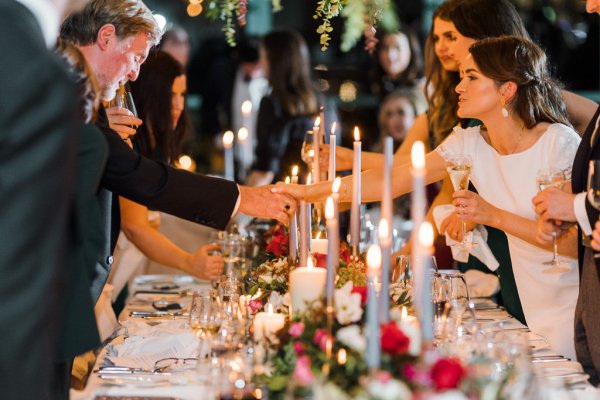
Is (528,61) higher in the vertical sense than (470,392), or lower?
higher

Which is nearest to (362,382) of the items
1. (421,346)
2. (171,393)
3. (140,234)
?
(421,346)

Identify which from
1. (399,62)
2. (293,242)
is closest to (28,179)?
(293,242)

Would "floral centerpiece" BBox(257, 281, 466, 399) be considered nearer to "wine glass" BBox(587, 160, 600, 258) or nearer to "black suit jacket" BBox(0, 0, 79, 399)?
"black suit jacket" BBox(0, 0, 79, 399)

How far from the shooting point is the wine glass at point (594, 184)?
2605 millimetres

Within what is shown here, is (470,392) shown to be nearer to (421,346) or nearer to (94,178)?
(421,346)

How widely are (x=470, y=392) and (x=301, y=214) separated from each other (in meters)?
1.39

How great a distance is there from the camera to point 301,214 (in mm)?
3092

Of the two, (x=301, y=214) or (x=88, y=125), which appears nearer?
(x=88, y=125)

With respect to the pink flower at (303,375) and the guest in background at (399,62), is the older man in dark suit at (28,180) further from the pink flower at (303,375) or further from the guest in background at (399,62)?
the guest in background at (399,62)

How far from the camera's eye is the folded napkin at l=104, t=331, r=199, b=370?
2.79 m

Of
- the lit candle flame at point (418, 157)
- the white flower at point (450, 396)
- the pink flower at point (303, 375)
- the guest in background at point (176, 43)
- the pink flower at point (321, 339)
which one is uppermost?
the guest in background at point (176, 43)

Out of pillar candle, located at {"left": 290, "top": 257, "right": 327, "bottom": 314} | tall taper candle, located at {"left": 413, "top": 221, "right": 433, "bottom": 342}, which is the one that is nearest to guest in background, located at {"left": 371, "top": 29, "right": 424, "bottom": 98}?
pillar candle, located at {"left": 290, "top": 257, "right": 327, "bottom": 314}

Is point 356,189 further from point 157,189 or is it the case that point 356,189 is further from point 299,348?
point 299,348

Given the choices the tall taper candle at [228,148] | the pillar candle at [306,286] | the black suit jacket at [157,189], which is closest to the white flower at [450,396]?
the pillar candle at [306,286]
